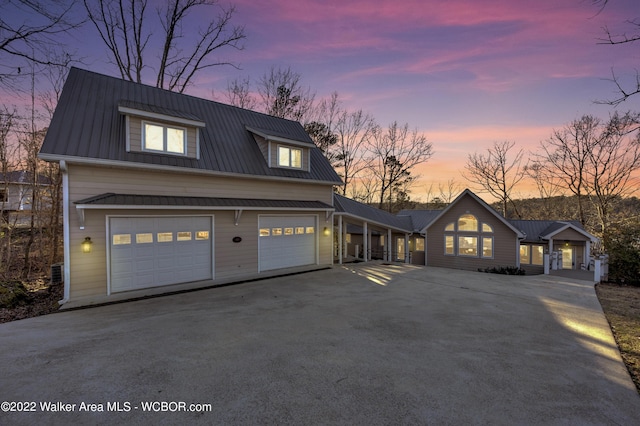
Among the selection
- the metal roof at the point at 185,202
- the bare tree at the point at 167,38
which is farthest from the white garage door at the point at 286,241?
the bare tree at the point at 167,38

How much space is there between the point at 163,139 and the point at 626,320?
44.3ft

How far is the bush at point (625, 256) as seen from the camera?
13062mm

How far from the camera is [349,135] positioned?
27.2 metres

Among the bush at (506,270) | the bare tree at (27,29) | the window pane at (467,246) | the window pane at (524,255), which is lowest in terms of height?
the bush at (506,270)

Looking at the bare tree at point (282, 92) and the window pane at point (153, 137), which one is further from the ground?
the bare tree at point (282, 92)

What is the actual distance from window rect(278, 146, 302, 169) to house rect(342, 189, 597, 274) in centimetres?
372

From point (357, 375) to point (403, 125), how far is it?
28324 mm

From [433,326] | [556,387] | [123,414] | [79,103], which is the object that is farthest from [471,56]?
[123,414]

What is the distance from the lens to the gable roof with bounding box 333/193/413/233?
47.8 ft

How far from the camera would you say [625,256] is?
13.3m

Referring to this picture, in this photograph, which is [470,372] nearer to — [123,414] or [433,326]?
[433,326]

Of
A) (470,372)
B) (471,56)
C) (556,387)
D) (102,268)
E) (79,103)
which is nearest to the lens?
(556,387)

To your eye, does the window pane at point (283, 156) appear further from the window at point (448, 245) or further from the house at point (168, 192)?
the window at point (448, 245)

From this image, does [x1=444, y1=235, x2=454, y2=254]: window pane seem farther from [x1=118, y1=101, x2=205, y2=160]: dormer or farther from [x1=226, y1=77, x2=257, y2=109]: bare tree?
[x1=226, y1=77, x2=257, y2=109]: bare tree
